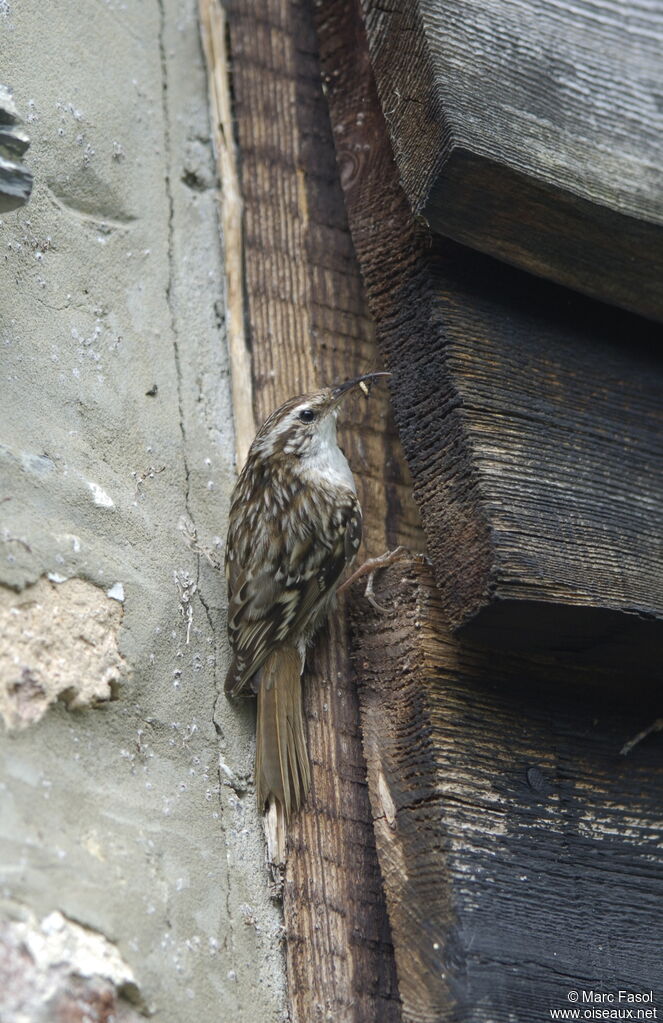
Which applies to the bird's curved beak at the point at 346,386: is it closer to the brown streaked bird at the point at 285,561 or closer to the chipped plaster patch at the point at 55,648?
the brown streaked bird at the point at 285,561

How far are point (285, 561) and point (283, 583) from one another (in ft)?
0.28

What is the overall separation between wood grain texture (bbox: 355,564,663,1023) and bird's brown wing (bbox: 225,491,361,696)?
0.20 metres

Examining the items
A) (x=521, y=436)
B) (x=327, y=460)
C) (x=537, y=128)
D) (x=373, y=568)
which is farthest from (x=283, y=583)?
(x=537, y=128)

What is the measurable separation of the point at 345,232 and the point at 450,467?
0.89 m

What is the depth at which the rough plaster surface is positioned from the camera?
1801 mm

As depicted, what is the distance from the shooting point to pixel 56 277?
7.46 feet

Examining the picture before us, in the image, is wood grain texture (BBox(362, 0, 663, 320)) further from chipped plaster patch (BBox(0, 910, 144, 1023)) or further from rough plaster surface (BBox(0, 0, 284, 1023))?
chipped plaster patch (BBox(0, 910, 144, 1023))

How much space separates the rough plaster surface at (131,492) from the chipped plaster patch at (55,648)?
0.02 meters

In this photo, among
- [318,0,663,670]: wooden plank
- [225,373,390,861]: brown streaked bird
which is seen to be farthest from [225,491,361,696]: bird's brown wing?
[318,0,663,670]: wooden plank

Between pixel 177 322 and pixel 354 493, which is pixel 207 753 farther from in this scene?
pixel 177 322

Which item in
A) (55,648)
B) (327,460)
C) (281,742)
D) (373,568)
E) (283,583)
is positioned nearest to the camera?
(55,648)

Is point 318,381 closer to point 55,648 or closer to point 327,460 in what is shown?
point 327,460

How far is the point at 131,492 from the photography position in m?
2.22

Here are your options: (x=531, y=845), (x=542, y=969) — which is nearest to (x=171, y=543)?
(x=531, y=845)
